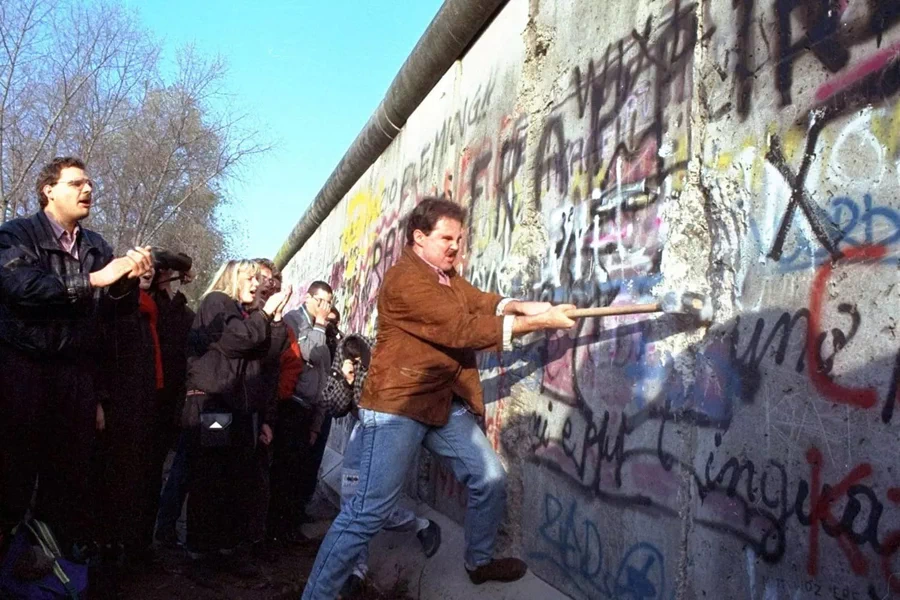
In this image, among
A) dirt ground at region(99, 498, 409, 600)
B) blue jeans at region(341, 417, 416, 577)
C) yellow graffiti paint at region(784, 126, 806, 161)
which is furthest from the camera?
dirt ground at region(99, 498, 409, 600)

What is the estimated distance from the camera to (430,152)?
672cm

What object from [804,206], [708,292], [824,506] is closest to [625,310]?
[708,292]

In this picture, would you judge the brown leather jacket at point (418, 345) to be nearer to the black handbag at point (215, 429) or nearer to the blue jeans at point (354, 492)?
the blue jeans at point (354, 492)

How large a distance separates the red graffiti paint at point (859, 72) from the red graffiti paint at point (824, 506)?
3.32 feet

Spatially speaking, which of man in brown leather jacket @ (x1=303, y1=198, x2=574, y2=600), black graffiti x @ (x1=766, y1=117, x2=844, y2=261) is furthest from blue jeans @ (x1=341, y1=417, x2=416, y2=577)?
black graffiti x @ (x1=766, y1=117, x2=844, y2=261)

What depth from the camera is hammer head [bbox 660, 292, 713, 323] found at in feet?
8.93

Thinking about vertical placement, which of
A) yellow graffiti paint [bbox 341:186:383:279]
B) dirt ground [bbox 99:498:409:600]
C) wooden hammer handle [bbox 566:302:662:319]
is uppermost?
yellow graffiti paint [bbox 341:186:383:279]

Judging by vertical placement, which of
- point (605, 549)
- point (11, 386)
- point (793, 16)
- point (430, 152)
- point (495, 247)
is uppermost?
point (430, 152)

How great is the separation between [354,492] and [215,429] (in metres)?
1.33

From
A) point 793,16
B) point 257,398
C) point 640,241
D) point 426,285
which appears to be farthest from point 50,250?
point 793,16

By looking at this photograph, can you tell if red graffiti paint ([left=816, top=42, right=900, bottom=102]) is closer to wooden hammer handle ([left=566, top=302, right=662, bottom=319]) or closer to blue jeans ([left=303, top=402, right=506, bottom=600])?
wooden hammer handle ([left=566, top=302, right=662, bottom=319])

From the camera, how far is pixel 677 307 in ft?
9.40

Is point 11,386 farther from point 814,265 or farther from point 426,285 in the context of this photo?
point 814,265

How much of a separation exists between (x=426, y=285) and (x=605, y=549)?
4.45ft
